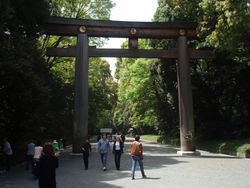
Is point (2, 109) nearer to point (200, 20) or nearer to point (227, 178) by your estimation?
point (227, 178)

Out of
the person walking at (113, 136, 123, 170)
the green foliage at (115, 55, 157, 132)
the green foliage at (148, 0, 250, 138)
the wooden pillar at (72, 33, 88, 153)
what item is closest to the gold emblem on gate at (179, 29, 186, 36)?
the green foliage at (148, 0, 250, 138)

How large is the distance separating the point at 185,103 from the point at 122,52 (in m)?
5.73

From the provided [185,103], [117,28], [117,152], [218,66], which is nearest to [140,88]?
[218,66]

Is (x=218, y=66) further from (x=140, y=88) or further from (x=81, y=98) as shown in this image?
(x=140, y=88)

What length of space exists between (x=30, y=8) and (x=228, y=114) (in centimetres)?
1935

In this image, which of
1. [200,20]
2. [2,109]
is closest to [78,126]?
[2,109]

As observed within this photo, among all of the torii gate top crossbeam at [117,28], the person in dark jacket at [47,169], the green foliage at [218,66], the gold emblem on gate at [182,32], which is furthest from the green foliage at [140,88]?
the person in dark jacket at [47,169]

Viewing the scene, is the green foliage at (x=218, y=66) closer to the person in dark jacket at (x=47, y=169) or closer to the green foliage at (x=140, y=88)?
the green foliage at (x=140, y=88)

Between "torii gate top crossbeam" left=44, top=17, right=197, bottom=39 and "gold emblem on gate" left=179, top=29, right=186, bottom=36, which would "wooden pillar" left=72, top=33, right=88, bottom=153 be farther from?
"gold emblem on gate" left=179, top=29, right=186, bottom=36

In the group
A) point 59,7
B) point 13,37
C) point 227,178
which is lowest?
point 227,178

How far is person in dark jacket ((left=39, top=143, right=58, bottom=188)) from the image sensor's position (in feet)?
28.7

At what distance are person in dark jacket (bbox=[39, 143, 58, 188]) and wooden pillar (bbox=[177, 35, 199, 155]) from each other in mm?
18777

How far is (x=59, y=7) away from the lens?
117ft

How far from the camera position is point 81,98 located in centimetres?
2681
